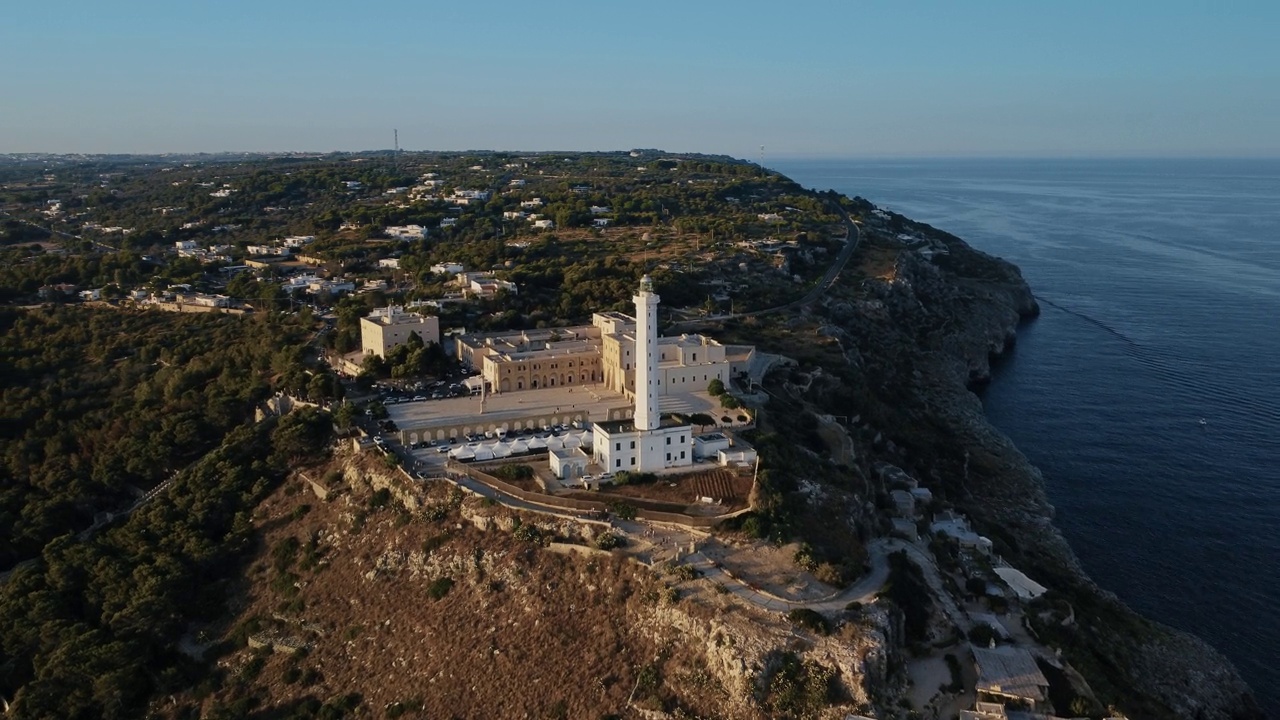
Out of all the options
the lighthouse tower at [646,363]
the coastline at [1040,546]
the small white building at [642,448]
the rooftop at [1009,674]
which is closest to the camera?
the rooftop at [1009,674]

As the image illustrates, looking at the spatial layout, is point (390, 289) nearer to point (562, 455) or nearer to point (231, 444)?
point (231, 444)

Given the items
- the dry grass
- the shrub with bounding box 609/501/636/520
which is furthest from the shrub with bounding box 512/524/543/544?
the shrub with bounding box 609/501/636/520

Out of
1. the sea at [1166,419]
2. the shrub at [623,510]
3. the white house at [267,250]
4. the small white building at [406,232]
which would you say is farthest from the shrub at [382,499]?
the small white building at [406,232]

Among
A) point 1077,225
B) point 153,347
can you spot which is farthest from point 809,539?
point 1077,225

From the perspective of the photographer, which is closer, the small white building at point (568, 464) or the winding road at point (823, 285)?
the small white building at point (568, 464)

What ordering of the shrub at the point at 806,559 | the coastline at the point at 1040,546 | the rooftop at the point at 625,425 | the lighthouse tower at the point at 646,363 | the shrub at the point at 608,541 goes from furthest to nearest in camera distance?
the rooftop at the point at 625,425 < the lighthouse tower at the point at 646,363 < the coastline at the point at 1040,546 < the shrub at the point at 608,541 < the shrub at the point at 806,559

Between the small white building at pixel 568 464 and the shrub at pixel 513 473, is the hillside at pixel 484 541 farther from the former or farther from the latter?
the small white building at pixel 568 464

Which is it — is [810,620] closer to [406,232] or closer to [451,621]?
[451,621]

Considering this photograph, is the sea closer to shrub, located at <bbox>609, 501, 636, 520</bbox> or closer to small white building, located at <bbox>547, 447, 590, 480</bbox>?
shrub, located at <bbox>609, 501, 636, 520</bbox>
